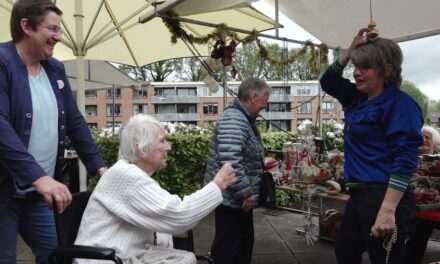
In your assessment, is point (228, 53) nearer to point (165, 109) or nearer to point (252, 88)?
point (252, 88)

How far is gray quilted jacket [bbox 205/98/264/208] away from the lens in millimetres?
3141

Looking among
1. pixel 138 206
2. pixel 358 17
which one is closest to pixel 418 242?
pixel 358 17

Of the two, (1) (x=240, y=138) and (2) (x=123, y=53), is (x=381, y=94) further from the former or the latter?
(2) (x=123, y=53)

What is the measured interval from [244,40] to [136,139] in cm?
267

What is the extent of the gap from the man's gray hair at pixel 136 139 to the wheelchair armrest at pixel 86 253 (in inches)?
17.4

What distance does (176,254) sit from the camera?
6.88 ft

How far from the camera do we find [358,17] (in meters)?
4.51

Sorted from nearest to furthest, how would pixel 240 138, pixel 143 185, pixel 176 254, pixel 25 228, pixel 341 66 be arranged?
pixel 143 185, pixel 176 254, pixel 25 228, pixel 341 66, pixel 240 138

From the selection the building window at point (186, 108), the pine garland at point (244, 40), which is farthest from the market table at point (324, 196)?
the building window at point (186, 108)

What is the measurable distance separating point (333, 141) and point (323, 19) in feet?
10.1

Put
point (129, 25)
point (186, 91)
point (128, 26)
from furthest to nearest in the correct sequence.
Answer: point (186, 91), point (129, 25), point (128, 26)

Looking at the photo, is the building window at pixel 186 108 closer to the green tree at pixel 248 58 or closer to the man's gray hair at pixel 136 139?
the green tree at pixel 248 58

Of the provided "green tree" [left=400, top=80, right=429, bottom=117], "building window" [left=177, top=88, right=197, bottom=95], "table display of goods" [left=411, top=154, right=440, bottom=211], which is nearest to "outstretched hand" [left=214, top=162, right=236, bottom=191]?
"green tree" [left=400, top=80, right=429, bottom=117]

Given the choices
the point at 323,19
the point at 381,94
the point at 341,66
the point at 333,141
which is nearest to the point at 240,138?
the point at 341,66
